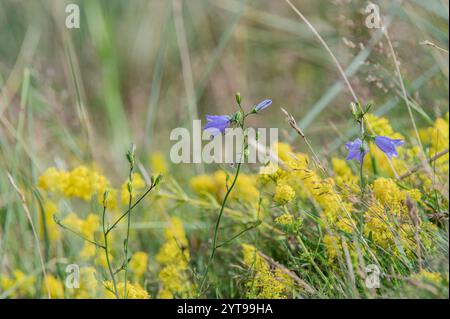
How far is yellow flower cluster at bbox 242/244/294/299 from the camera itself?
4.74 feet

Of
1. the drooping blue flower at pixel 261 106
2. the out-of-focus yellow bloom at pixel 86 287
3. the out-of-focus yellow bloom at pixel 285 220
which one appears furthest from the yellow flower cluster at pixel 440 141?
the out-of-focus yellow bloom at pixel 86 287

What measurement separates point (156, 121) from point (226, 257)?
196cm

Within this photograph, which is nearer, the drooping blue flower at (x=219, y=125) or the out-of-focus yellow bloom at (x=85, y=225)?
the drooping blue flower at (x=219, y=125)

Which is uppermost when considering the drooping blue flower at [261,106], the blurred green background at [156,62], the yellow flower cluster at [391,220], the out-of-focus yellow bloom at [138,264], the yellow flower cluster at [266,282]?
the blurred green background at [156,62]

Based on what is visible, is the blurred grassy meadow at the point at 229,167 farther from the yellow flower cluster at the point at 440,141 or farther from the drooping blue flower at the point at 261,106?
the drooping blue flower at the point at 261,106

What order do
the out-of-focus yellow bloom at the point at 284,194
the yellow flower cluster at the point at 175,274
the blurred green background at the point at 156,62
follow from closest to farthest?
1. the out-of-focus yellow bloom at the point at 284,194
2. the yellow flower cluster at the point at 175,274
3. the blurred green background at the point at 156,62

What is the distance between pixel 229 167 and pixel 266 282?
1.05 metres

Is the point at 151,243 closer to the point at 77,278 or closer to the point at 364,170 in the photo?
the point at 77,278

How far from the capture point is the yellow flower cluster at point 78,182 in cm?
179

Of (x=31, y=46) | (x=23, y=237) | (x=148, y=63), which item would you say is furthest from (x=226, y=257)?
(x=148, y=63)

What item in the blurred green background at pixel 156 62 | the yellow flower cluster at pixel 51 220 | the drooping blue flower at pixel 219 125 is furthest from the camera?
the blurred green background at pixel 156 62

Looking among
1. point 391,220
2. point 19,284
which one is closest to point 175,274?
point 19,284

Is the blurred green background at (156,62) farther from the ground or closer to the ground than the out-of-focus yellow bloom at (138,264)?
farther from the ground
